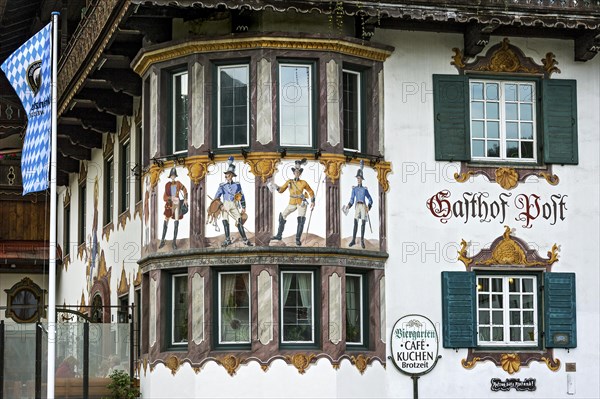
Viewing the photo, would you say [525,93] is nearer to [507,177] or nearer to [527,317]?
[507,177]

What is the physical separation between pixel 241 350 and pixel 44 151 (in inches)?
187

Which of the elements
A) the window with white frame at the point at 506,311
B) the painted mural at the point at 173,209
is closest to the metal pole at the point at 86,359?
the painted mural at the point at 173,209

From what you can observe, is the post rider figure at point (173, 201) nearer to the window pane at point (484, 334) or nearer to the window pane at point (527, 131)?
the window pane at point (484, 334)

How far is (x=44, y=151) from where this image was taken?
25734mm

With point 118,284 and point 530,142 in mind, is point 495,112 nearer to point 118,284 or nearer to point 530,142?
point 530,142

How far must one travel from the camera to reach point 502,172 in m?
27.5

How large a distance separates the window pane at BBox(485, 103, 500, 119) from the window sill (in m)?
0.88

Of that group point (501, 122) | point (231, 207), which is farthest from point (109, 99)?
point (501, 122)

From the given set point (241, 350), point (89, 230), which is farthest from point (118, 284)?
point (241, 350)

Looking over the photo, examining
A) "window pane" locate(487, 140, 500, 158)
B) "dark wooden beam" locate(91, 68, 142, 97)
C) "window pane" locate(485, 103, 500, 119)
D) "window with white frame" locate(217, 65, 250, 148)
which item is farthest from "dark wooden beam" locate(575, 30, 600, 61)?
"dark wooden beam" locate(91, 68, 142, 97)

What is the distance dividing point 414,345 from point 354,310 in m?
1.22

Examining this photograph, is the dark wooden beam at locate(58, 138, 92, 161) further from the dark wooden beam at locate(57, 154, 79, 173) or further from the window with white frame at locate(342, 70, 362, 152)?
the window with white frame at locate(342, 70, 362, 152)

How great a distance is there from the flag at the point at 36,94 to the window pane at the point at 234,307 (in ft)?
11.7

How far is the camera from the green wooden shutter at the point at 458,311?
26.9m
